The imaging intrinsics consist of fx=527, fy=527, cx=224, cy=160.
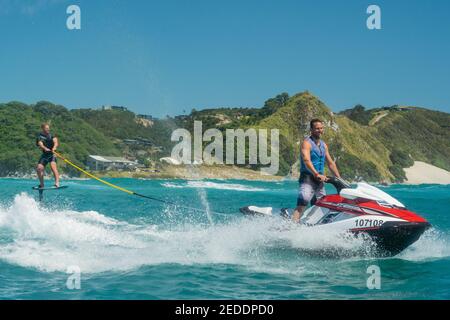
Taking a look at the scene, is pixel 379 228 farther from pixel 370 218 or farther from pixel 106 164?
pixel 106 164

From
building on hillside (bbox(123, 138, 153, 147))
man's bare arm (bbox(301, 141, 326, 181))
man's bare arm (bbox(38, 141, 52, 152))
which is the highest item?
building on hillside (bbox(123, 138, 153, 147))

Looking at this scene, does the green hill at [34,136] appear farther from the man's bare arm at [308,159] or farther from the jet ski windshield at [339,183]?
the jet ski windshield at [339,183]

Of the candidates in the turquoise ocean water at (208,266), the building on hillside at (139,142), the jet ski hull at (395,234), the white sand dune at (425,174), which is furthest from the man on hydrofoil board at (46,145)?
the white sand dune at (425,174)

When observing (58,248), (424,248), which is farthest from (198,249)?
(424,248)

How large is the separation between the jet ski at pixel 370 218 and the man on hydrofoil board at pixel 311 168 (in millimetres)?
183

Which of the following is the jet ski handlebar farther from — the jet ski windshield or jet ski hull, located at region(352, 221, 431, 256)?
jet ski hull, located at region(352, 221, 431, 256)

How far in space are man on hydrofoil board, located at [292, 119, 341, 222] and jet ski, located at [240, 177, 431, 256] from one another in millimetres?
183

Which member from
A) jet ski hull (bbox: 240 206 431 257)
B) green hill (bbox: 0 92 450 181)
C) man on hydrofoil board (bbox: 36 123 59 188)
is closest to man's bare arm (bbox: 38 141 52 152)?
man on hydrofoil board (bbox: 36 123 59 188)

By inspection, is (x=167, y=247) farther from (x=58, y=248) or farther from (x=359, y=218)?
(x=359, y=218)

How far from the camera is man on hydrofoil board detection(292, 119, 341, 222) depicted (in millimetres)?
8930

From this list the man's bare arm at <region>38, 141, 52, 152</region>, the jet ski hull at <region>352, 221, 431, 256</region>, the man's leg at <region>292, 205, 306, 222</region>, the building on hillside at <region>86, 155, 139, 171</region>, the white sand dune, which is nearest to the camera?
the jet ski hull at <region>352, 221, 431, 256</region>

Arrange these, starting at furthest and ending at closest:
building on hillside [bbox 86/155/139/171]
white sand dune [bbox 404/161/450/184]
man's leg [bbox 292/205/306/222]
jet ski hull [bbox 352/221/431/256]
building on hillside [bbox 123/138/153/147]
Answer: white sand dune [bbox 404/161/450/184] → building on hillside [bbox 123/138/153/147] → building on hillside [bbox 86/155/139/171] → man's leg [bbox 292/205/306/222] → jet ski hull [bbox 352/221/431/256]

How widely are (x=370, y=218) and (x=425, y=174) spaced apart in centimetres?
14875
